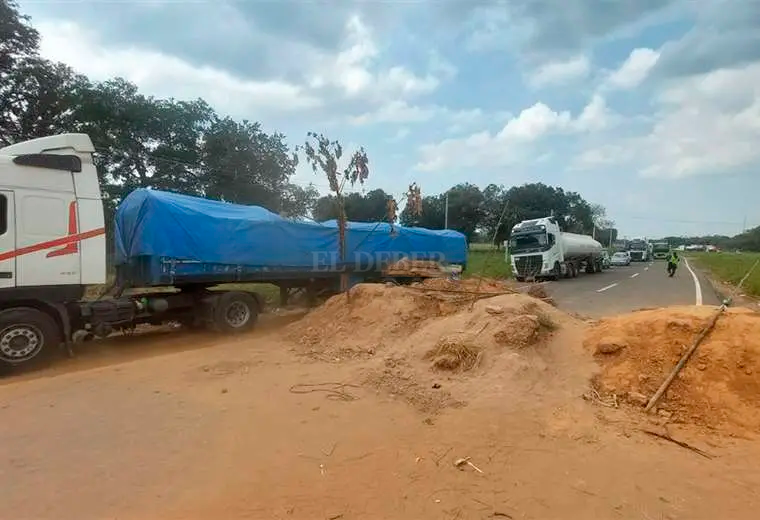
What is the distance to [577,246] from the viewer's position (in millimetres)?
30906

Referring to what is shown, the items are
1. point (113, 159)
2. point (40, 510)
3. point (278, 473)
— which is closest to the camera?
point (40, 510)

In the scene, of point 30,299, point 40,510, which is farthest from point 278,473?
point 30,299

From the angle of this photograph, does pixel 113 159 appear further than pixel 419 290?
Yes

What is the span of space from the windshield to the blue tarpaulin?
15.5m

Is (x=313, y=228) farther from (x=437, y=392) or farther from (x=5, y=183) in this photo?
(x=437, y=392)

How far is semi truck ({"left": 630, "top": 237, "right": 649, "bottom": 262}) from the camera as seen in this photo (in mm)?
62219

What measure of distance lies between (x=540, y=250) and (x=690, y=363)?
22.0 metres

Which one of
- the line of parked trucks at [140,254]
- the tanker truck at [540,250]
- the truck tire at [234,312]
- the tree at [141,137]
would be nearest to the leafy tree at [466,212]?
the tanker truck at [540,250]

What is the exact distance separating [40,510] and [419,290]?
23.5 ft

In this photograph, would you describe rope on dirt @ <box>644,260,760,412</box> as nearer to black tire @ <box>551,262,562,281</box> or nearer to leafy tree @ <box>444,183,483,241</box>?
black tire @ <box>551,262,562,281</box>

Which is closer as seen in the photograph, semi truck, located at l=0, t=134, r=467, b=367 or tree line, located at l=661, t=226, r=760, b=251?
semi truck, located at l=0, t=134, r=467, b=367

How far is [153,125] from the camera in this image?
28703mm

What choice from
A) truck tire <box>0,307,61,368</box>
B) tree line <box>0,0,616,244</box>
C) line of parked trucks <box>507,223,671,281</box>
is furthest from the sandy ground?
line of parked trucks <box>507,223,671,281</box>

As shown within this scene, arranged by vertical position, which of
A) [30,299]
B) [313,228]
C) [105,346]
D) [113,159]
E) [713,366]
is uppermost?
[113,159]
